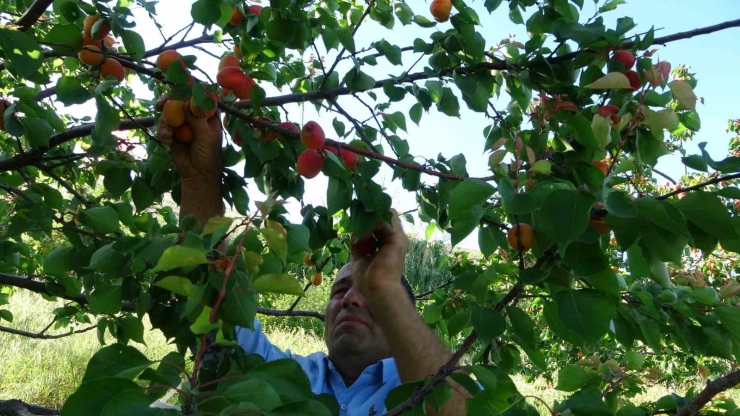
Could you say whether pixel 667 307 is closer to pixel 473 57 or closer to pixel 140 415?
pixel 473 57

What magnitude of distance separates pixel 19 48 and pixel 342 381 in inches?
69.9

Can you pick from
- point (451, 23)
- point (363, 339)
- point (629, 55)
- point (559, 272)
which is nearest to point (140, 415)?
point (559, 272)

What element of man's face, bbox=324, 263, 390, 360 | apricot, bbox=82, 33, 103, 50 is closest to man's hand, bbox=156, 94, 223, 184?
apricot, bbox=82, 33, 103, 50

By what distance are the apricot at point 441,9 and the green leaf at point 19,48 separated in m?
1.07

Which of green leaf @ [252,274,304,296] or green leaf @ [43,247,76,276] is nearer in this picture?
green leaf @ [252,274,304,296]

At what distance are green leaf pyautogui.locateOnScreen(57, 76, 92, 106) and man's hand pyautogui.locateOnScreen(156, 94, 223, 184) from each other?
0.78 feet

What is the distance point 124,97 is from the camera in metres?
3.46

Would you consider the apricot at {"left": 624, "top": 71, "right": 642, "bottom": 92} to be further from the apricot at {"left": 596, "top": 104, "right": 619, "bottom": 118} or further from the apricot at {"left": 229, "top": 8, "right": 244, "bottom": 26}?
the apricot at {"left": 229, "top": 8, "right": 244, "bottom": 26}

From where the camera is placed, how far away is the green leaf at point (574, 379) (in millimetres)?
1258

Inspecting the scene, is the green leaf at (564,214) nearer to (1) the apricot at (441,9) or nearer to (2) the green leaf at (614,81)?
(2) the green leaf at (614,81)

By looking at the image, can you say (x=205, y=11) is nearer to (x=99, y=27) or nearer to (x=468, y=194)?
(x=99, y=27)

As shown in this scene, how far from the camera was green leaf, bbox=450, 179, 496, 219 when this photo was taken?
1.02 m

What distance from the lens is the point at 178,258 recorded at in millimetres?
868

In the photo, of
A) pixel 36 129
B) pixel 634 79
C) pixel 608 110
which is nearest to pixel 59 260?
pixel 36 129
